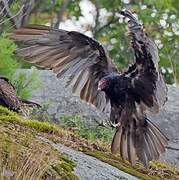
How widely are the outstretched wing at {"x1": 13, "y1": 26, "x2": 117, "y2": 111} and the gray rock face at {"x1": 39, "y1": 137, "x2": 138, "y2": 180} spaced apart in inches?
37.4

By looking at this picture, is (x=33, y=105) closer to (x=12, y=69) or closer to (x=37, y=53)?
(x=12, y=69)

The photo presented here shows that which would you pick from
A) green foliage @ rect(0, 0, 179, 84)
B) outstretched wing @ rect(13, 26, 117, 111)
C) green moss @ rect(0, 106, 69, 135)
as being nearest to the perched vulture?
green moss @ rect(0, 106, 69, 135)

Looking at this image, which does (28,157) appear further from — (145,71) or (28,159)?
(145,71)

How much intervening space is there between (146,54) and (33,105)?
7.36 feet

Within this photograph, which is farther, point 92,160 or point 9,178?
point 92,160

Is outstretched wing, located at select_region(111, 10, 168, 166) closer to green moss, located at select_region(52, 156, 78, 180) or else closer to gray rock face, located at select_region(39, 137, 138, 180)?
gray rock face, located at select_region(39, 137, 138, 180)

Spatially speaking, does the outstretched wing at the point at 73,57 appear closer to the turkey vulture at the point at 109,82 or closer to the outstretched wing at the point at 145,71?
the turkey vulture at the point at 109,82

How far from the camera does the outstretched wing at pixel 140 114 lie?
6.06 m

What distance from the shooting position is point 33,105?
7.63 meters

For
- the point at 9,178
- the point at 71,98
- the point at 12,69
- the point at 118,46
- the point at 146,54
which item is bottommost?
the point at 118,46

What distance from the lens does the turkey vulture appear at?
6.19 metres

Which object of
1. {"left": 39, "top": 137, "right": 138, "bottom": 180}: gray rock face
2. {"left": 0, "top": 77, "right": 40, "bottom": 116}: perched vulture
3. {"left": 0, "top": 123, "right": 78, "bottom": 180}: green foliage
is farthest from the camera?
{"left": 0, "top": 77, "right": 40, "bottom": 116}: perched vulture

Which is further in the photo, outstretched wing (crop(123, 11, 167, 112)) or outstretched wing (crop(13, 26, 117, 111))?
outstretched wing (crop(13, 26, 117, 111))

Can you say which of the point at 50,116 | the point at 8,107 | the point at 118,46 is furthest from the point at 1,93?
the point at 118,46
